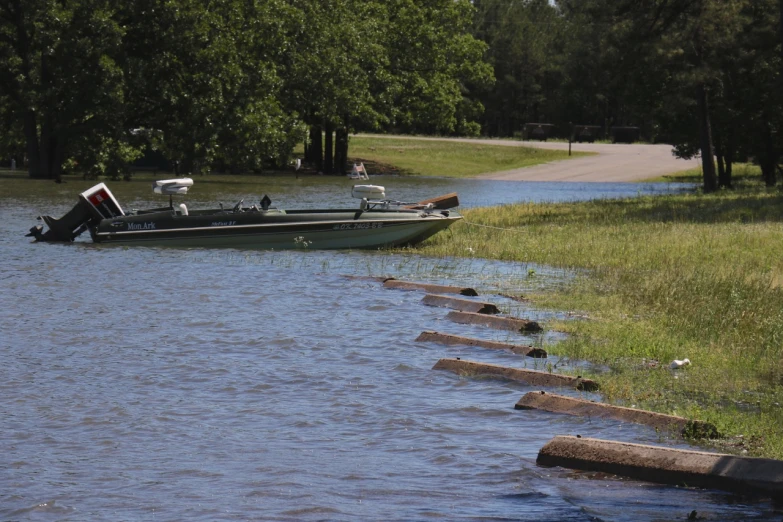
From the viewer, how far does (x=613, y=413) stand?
10508 millimetres

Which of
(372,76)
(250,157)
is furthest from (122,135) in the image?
(372,76)

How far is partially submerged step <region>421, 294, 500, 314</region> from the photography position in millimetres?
16609

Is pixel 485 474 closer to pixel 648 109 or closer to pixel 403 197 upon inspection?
pixel 403 197

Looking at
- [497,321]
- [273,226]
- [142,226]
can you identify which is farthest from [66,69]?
[497,321]

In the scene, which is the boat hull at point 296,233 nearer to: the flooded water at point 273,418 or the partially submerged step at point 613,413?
the flooded water at point 273,418

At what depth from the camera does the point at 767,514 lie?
25.9 ft

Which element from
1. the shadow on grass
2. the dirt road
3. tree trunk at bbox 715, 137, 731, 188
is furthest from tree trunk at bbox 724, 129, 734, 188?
the dirt road

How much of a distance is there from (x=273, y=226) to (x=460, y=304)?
9089 millimetres

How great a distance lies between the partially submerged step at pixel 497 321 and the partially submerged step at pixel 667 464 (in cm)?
584

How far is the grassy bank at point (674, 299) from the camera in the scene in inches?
449

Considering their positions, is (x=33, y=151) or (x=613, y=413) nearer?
(x=613, y=413)

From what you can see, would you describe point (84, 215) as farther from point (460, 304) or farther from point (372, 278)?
point (460, 304)

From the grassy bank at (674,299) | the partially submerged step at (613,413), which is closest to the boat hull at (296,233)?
the grassy bank at (674,299)

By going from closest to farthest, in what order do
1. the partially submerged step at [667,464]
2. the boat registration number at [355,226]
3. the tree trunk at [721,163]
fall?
the partially submerged step at [667,464] → the boat registration number at [355,226] → the tree trunk at [721,163]
